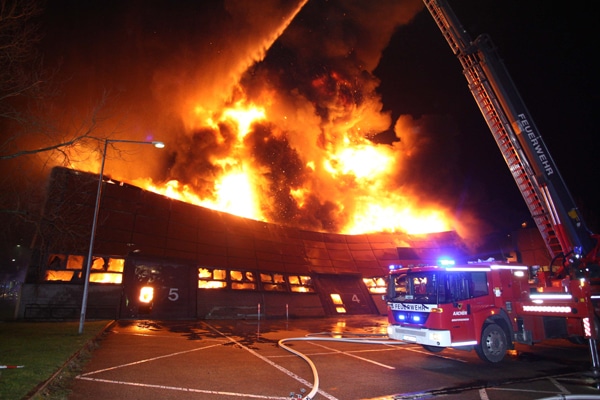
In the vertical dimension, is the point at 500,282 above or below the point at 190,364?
above

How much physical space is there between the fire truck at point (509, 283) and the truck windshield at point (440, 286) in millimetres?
27

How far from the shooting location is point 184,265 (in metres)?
20.3

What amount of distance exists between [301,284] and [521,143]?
16.0m

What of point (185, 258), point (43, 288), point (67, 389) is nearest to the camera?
point (67, 389)

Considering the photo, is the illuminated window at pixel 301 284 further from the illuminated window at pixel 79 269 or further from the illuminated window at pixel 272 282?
the illuminated window at pixel 79 269

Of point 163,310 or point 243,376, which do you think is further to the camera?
point 163,310

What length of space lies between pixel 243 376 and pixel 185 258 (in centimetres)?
1428

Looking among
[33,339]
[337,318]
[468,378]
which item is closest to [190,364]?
[33,339]

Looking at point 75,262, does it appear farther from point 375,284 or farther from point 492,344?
point 375,284

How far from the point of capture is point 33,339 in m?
10.5

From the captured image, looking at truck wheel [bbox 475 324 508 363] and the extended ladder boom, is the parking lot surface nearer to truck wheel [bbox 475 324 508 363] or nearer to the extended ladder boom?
truck wheel [bbox 475 324 508 363]

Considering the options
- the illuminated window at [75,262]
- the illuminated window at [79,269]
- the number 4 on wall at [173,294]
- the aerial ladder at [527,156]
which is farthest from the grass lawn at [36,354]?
the aerial ladder at [527,156]

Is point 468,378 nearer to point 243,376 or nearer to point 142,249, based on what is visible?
point 243,376

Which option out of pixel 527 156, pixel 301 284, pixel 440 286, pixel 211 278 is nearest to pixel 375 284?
pixel 301 284
